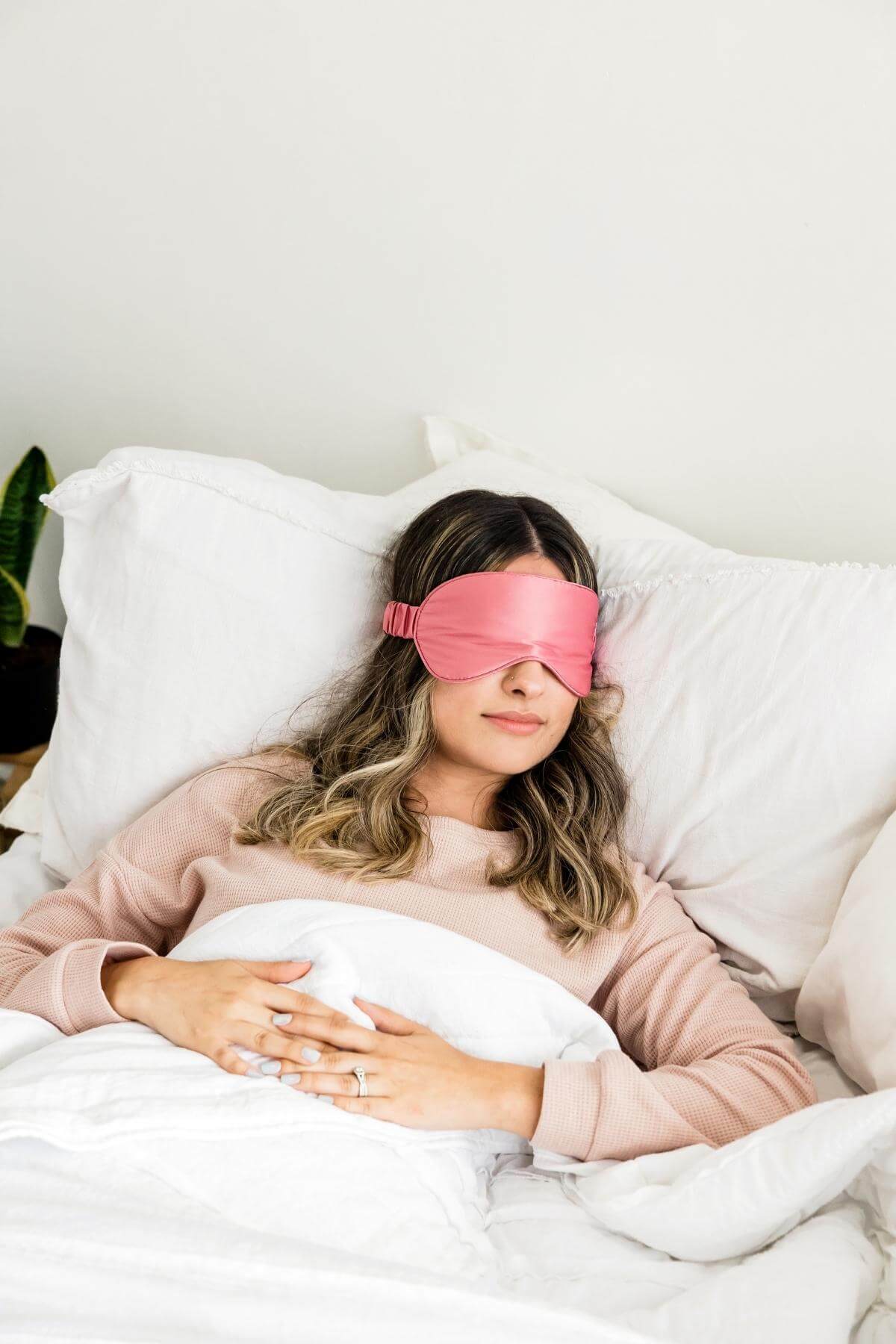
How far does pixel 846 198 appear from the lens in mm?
1384

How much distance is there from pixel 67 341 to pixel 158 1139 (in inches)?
57.1

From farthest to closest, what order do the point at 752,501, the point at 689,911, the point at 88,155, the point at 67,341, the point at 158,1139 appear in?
the point at 67,341 < the point at 88,155 < the point at 752,501 < the point at 689,911 < the point at 158,1139

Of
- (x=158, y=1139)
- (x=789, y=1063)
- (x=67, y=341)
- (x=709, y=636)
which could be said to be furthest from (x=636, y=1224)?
(x=67, y=341)

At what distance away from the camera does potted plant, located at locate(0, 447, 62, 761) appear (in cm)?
187

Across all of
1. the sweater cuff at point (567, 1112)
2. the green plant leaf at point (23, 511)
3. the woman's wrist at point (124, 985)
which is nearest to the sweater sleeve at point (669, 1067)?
the sweater cuff at point (567, 1112)

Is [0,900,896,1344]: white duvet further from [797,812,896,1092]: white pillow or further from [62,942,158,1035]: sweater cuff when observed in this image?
[797,812,896,1092]: white pillow

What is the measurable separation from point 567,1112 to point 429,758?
497 millimetres

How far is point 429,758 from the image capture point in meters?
1.38

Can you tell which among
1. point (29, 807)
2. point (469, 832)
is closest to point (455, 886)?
point (469, 832)

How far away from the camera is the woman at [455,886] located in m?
1.02

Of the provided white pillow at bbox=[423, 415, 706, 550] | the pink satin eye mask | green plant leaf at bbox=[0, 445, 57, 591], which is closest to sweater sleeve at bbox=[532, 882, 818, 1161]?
the pink satin eye mask

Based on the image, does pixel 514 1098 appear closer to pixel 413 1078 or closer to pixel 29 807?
pixel 413 1078

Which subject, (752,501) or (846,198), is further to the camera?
(752,501)

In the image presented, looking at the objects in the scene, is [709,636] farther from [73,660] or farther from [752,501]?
[73,660]
